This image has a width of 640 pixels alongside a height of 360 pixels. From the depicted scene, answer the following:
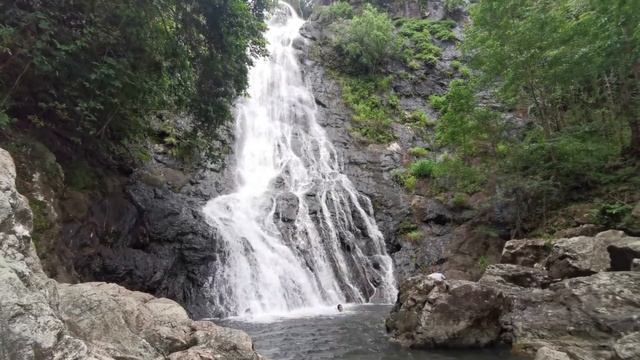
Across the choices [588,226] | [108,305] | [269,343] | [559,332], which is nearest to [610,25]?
[588,226]

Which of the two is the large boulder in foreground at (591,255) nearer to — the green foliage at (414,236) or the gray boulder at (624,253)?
the gray boulder at (624,253)

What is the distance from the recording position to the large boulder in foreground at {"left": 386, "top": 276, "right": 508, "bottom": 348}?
7609mm

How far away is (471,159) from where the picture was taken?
17.8 meters

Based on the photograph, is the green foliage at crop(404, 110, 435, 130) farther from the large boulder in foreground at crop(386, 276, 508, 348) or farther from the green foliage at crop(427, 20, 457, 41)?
the large boulder in foreground at crop(386, 276, 508, 348)

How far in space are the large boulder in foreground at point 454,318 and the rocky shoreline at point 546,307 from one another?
2 cm

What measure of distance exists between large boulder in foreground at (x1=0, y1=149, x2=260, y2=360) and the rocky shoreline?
3.71 m

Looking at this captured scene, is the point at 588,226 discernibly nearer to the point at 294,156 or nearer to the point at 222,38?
the point at 222,38

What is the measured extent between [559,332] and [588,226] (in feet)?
17.8

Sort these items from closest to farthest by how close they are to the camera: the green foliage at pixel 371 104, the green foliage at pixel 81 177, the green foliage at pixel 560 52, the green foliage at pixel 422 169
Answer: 1. the green foliage at pixel 81 177
2. the green foliage at pixel 560 52
3. the green foliage at pixel 422 169
4. the green foliage at pixel 371 104

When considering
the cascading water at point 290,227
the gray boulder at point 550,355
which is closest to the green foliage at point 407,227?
the cascading water at point 290,227

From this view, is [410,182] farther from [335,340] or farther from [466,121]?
[335,340]

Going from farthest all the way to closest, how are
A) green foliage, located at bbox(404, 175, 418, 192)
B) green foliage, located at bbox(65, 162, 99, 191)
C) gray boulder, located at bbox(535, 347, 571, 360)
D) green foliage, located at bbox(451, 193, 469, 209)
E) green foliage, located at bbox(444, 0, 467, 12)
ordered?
green foliage, located at bbox(444, 0, 467, 12) < green foliage, located at bbox(404, 175, 418, 192) < green foliage, located at bbox(451, 193, 469, 209) < green foliage, located at bbox(65, 162, 99, 191) < gray boulder, located at bbox(535, 347, 571, 360)

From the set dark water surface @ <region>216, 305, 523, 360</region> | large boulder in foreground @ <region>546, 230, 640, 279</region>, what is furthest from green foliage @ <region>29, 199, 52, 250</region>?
large boulder in foreground @ <region>546, 230, 640, 279</region>

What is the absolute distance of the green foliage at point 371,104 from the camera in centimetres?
2408
